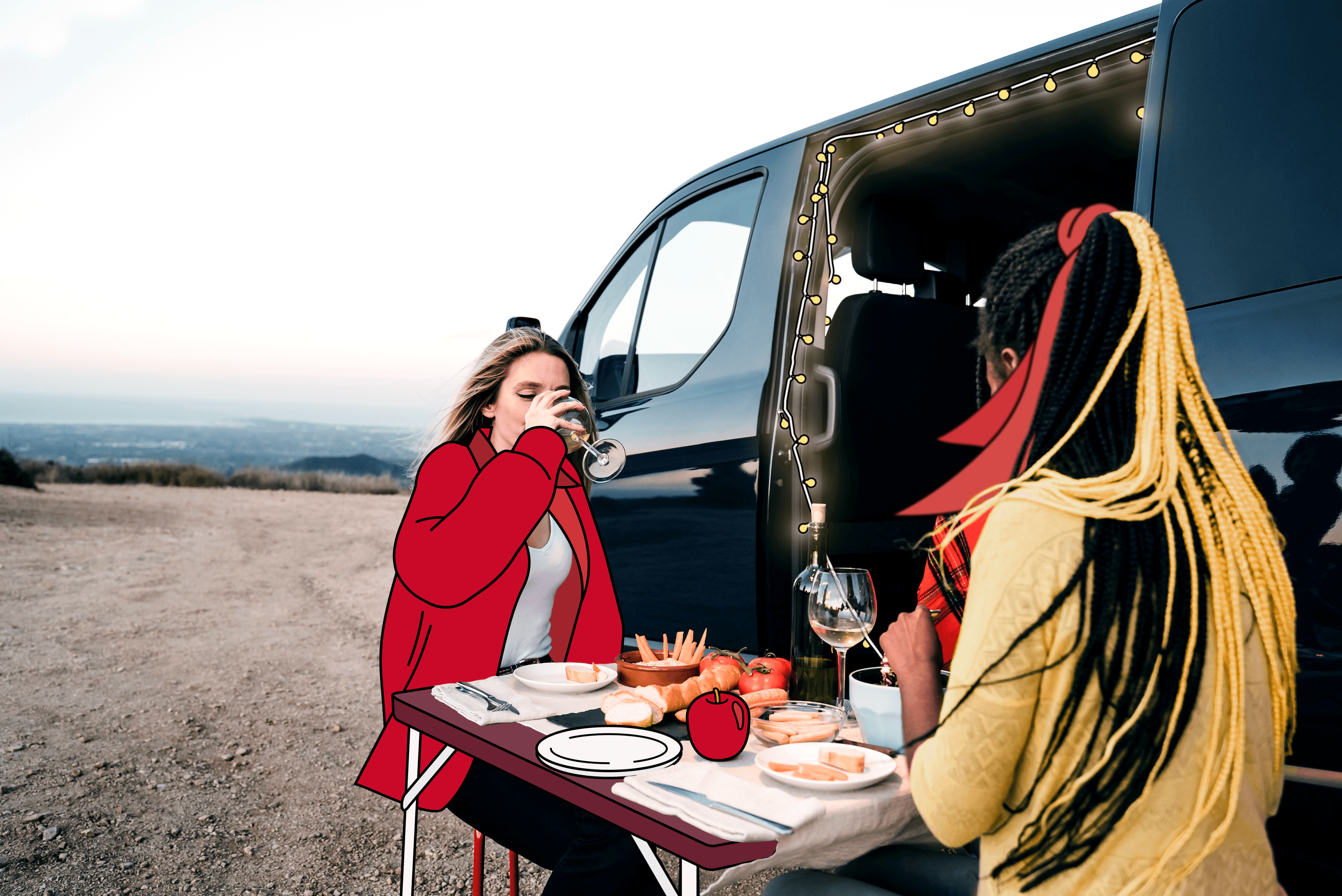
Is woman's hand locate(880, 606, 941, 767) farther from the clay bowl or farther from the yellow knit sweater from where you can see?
the clay bowl

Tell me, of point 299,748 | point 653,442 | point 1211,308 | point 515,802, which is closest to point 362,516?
point 299,748

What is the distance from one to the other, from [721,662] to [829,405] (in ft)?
3.71

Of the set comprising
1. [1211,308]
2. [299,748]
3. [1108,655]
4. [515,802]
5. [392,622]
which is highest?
[1211,308]

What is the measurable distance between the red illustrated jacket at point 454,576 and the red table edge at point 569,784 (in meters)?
0.33

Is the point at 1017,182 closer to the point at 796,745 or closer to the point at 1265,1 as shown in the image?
the point at 1265,1

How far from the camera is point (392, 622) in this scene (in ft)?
6.77

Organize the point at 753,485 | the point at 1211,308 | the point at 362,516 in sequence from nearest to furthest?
the point at 1211,308 → the point at 753,485 → the point at 362,516

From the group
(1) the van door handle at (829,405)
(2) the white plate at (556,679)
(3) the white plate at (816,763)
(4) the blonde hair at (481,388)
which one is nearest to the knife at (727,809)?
(3) the white plate at (816,763)

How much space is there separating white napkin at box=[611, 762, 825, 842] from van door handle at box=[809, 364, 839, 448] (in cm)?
149

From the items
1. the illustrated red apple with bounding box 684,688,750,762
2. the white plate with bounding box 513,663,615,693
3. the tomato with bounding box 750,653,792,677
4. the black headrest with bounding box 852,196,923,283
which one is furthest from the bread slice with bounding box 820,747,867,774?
the black headrest with bounding box 852,196,923,283

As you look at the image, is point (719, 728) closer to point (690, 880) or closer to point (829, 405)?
point (690, 880)

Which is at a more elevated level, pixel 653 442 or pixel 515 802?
pixel 653 442

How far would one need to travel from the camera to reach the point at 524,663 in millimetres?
2199

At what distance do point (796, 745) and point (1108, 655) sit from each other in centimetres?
53
